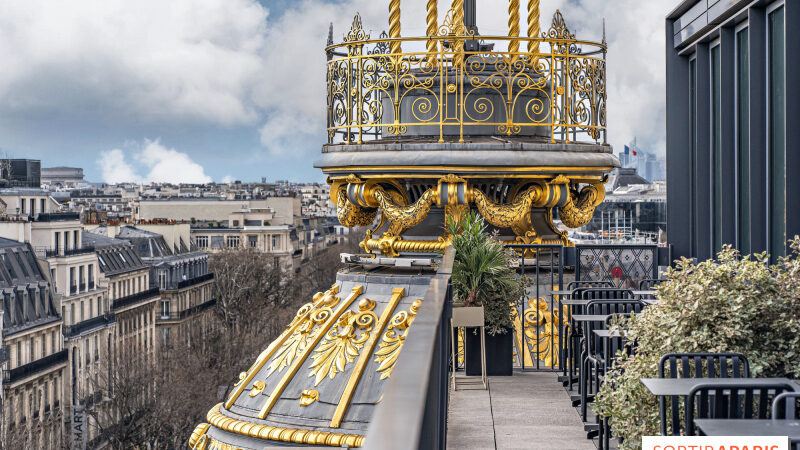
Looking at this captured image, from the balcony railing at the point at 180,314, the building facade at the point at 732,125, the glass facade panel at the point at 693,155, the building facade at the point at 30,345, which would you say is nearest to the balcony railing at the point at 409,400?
the building facade at the point at 732,125

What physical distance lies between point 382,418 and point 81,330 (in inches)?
3234

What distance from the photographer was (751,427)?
17.4 ft

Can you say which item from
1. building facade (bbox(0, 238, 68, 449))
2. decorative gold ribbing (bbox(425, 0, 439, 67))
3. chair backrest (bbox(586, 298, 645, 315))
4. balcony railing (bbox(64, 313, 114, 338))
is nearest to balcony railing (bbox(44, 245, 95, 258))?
building facade (bbox(0, 238, 68, 449))

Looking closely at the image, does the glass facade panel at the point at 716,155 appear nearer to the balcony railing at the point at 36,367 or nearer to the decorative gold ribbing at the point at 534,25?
the decorative gold ribbing at the point at 534,25

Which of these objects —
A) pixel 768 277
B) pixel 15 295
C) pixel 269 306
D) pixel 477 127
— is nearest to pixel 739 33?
pixel 477 127

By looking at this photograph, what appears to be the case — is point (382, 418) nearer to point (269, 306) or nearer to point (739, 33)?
point (739, 33)

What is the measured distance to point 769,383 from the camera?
5941mm

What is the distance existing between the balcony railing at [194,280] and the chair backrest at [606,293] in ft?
335

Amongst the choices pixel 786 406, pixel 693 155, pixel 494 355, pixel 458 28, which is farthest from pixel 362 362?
pixel 693 155

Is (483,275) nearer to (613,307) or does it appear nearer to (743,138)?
(613,307)

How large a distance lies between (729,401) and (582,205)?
845 cm

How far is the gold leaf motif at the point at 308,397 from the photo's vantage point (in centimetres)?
1057

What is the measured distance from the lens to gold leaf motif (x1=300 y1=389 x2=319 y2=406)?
34.7 feet

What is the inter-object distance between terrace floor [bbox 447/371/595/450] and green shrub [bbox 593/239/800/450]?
3.05 m
